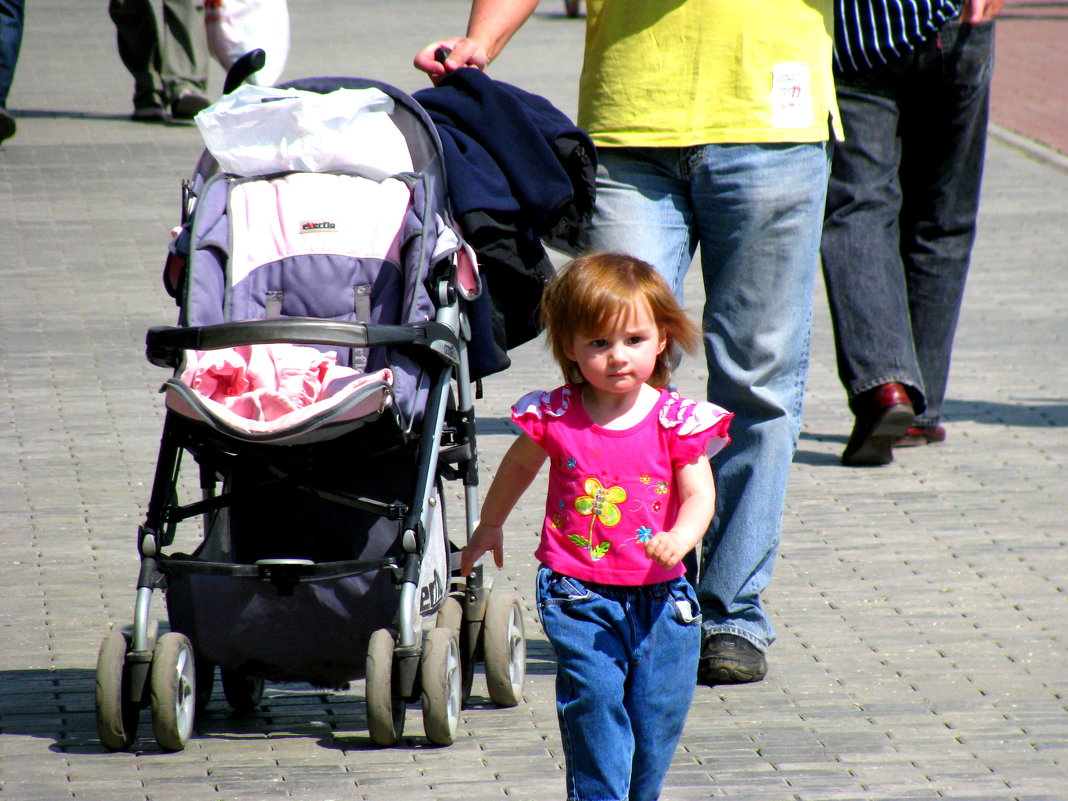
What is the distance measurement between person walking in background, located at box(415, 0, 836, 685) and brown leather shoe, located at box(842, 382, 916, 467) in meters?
1.83

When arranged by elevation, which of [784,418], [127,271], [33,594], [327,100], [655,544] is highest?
[327,100]

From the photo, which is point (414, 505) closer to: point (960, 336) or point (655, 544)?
point (655, 544)

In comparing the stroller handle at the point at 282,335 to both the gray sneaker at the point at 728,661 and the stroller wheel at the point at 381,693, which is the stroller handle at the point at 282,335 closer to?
the stroller wheel at the point at 381,693

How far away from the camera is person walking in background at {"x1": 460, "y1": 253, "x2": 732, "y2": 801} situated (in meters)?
3.08

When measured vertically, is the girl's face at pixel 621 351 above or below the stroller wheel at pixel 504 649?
above

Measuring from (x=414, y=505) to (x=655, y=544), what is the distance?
0.91 metres

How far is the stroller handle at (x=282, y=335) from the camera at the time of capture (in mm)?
3592

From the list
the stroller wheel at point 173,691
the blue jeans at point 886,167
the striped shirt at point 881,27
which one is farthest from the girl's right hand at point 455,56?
the blue jeans at point 886,167

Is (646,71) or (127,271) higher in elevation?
(646,71)

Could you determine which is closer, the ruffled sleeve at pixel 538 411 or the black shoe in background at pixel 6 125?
the ruffled sleeve at pixel 538 411

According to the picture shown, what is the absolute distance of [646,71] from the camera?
4133 mm

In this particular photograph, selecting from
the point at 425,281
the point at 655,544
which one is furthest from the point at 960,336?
the point at 655,544

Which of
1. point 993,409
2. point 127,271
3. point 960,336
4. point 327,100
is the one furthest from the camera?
point 127,271

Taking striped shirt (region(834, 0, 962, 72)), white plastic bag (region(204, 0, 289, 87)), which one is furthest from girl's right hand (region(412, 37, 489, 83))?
white plastic bag (region(204, 0, 289, 87))
